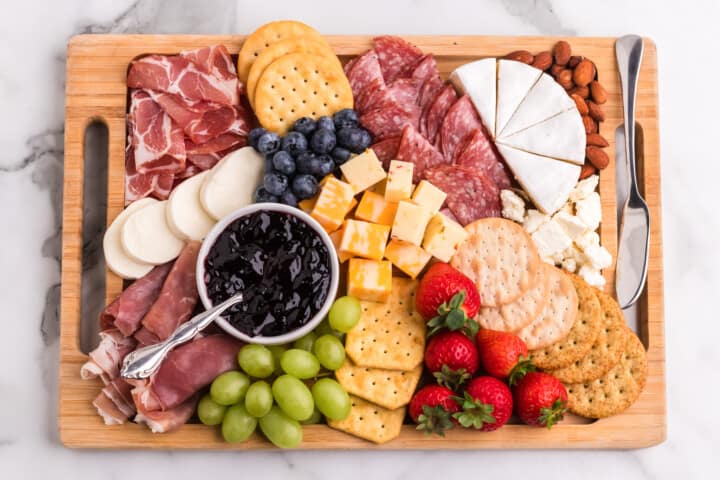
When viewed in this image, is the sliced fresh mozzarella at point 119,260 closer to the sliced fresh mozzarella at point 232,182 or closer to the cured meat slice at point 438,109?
the sliced fresh mozzarella at point 232,182

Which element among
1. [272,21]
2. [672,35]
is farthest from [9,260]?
[672,35]

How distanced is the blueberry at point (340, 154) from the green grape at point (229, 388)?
2.15 ft

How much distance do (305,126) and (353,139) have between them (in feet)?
0.46

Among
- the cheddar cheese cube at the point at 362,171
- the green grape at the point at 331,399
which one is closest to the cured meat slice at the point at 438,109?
the cheddar cheese cube at the point at 362,171

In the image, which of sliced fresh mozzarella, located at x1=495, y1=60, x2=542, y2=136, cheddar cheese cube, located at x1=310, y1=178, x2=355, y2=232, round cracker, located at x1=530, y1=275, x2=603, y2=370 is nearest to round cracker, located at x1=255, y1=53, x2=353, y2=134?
cheddar cheese cube, located at x1=310, y1=178, x2=355, y2=232

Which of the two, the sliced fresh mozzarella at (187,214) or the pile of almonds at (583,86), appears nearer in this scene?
the sliced fresh mozzarella at (187,214)

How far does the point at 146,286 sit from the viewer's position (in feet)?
7.07

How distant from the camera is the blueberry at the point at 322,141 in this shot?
2.11 metres

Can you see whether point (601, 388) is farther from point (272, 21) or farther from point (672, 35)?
point (272, 21)

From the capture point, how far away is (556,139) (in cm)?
222

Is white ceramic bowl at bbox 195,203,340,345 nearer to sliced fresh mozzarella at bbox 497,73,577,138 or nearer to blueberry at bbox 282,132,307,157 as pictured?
blueberry at bbox 282,132,307,157

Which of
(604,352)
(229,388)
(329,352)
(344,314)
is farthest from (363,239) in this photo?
(604,352)

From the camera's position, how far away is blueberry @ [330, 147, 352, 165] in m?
2.14

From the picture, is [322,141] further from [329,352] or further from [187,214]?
[329,352]
